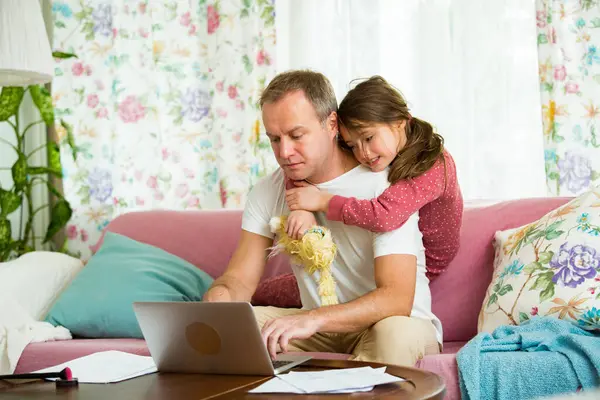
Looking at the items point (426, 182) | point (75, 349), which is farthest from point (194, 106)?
point (426, 182)

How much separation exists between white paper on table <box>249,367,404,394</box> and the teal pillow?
4.53 ft

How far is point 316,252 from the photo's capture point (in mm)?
2150

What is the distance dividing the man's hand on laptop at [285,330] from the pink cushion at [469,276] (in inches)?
30.9

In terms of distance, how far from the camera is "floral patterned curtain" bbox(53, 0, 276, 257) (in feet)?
12.3

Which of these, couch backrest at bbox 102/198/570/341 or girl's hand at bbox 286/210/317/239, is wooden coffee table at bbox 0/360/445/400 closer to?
girl's hand at bbox 286/210/317/239

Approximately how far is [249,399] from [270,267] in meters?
1.58

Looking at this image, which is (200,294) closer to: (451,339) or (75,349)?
(75,349)

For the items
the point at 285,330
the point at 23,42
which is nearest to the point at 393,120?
the point at 285,330

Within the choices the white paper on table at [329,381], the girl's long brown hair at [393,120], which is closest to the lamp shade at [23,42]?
the girl's long brown hair at [393,120]

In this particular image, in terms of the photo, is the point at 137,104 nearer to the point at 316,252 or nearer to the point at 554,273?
the point at 316,252

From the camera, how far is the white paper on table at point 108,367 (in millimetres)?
1605

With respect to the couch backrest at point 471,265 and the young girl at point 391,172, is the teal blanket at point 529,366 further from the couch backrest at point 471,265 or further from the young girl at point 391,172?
the couch backrest at point 471,265

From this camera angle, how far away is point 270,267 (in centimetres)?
291

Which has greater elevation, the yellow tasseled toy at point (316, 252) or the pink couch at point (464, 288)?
the yellow tasseled toy at point (316, 252)
